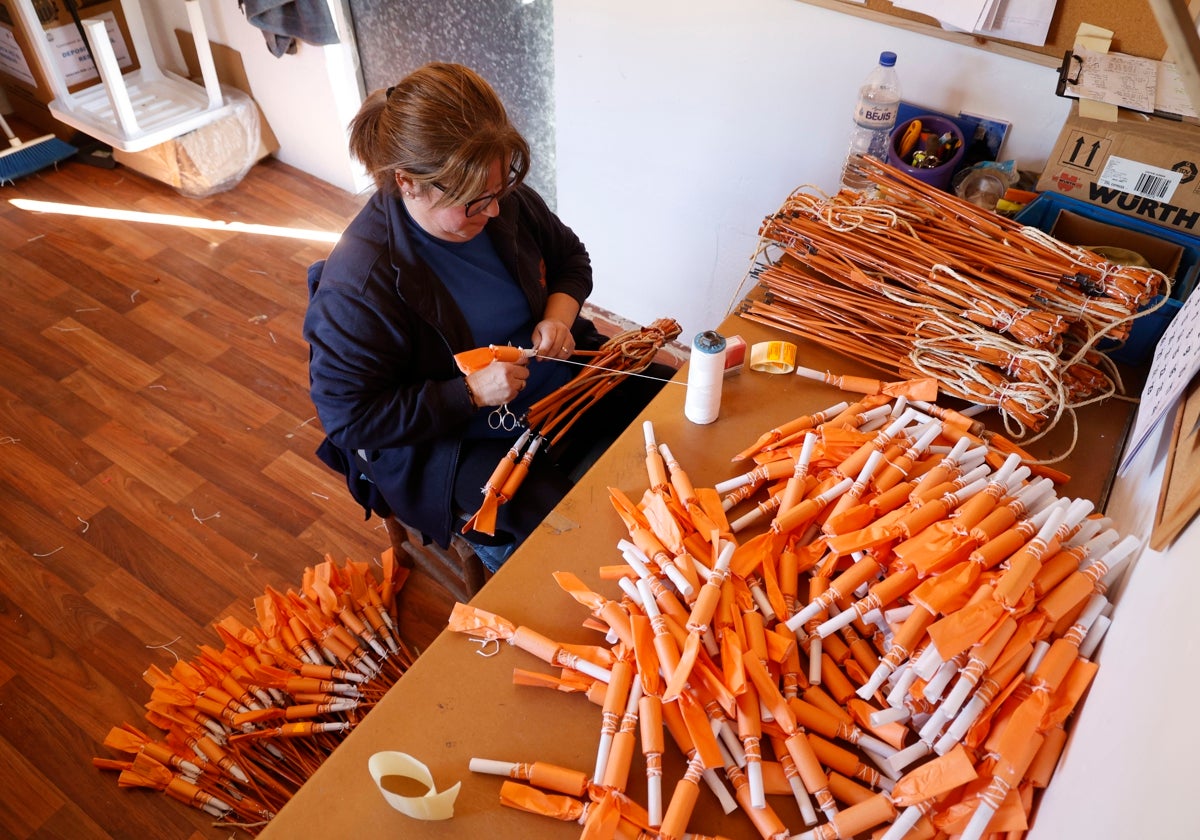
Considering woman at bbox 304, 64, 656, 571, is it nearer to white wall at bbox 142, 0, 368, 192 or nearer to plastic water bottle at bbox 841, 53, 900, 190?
plastic water bottle at bbox 841, 53, 900, 190

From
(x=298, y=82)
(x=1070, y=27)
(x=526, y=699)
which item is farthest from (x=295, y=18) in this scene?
(x=526, y=699)

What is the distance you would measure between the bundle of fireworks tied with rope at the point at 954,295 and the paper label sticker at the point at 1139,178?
18 centimetres

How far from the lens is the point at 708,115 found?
89.8 inches

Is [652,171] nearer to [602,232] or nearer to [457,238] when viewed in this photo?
[602,232]

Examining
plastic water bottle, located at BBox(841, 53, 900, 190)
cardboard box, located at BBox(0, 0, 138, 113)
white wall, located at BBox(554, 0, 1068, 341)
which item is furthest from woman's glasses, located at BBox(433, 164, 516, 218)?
cardboard box, located at BBox(0, 0, 138, 113)

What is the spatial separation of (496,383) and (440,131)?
0.47 m

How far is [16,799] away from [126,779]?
0.83ft

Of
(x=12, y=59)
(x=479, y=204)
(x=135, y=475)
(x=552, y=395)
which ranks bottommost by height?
(x=135, y=475)

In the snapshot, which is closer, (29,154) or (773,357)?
(773,357)

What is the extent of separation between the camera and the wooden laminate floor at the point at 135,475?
1.94 meters

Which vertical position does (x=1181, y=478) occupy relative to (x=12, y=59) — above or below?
above

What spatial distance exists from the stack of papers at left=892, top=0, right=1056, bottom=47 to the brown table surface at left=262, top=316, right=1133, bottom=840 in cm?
87

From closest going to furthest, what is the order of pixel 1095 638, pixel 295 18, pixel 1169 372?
pixel 1095 638
pixel 1169 372
pixel 295 18

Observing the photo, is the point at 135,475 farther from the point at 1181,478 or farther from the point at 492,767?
the point at 1181,478
